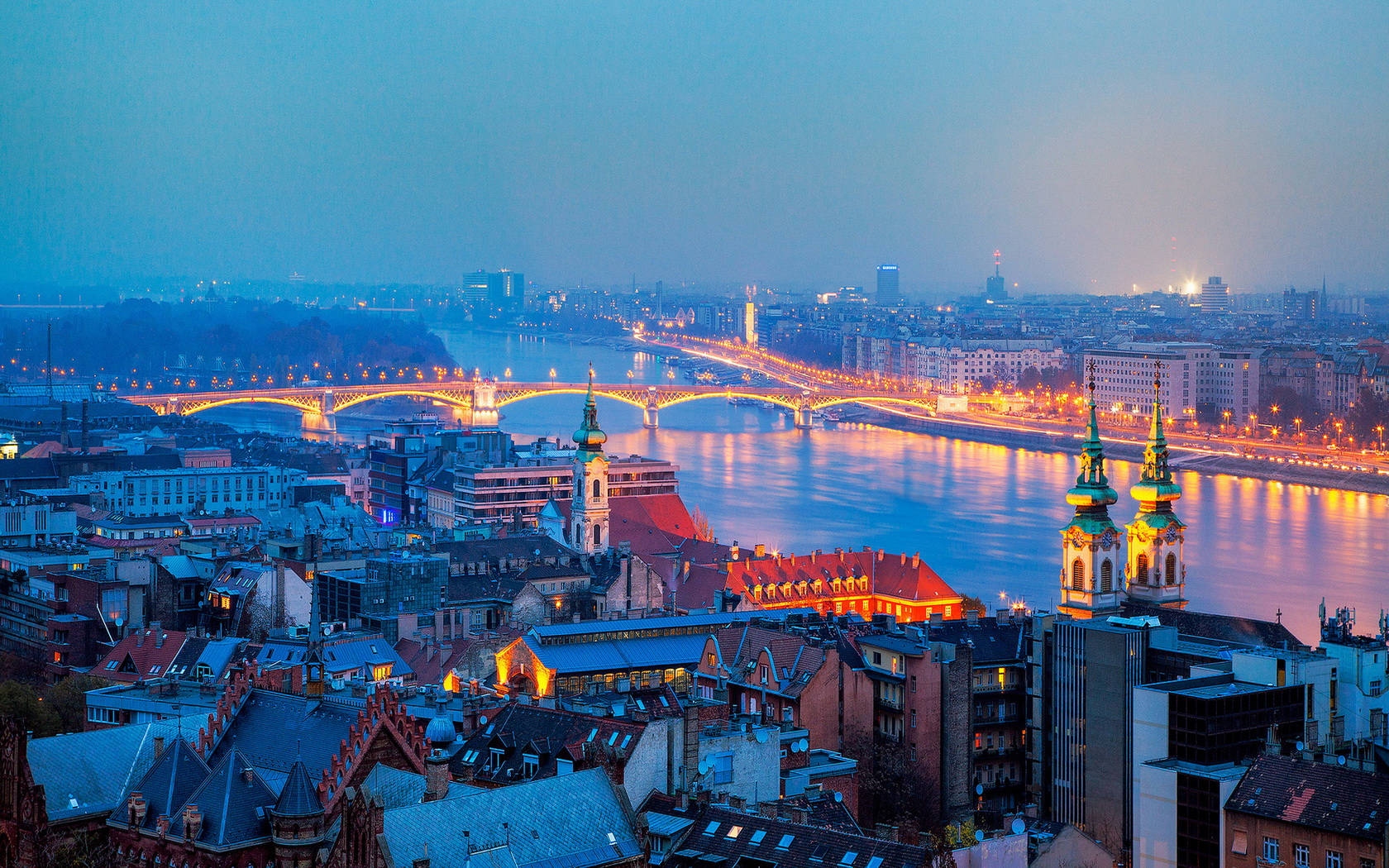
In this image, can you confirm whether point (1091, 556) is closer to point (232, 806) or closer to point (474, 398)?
point (232, 806)

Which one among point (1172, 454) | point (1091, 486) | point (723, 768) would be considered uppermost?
point (1091, 486)

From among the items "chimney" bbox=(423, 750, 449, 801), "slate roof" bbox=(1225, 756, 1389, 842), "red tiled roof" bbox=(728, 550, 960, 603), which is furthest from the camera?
"red tiled roof" bbox=(728, 550, 960, 603)

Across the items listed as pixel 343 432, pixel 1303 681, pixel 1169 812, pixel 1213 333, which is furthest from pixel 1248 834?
pixel 1213 333

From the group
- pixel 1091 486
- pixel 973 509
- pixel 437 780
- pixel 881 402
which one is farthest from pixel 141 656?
pixel 881 402

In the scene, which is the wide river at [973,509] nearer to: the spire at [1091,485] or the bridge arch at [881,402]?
the bridge arch at [881,402]

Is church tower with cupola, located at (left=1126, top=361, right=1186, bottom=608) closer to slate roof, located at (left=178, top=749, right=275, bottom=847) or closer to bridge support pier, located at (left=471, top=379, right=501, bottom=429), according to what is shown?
slate roof, located at (left=178, top=749, right=275, bottom=847)

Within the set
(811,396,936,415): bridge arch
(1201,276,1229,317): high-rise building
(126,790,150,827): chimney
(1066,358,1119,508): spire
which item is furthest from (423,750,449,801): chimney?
(1201,276,1229,317): high-rise building

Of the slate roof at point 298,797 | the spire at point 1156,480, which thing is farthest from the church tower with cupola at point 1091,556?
the slate roof at point 298,797
